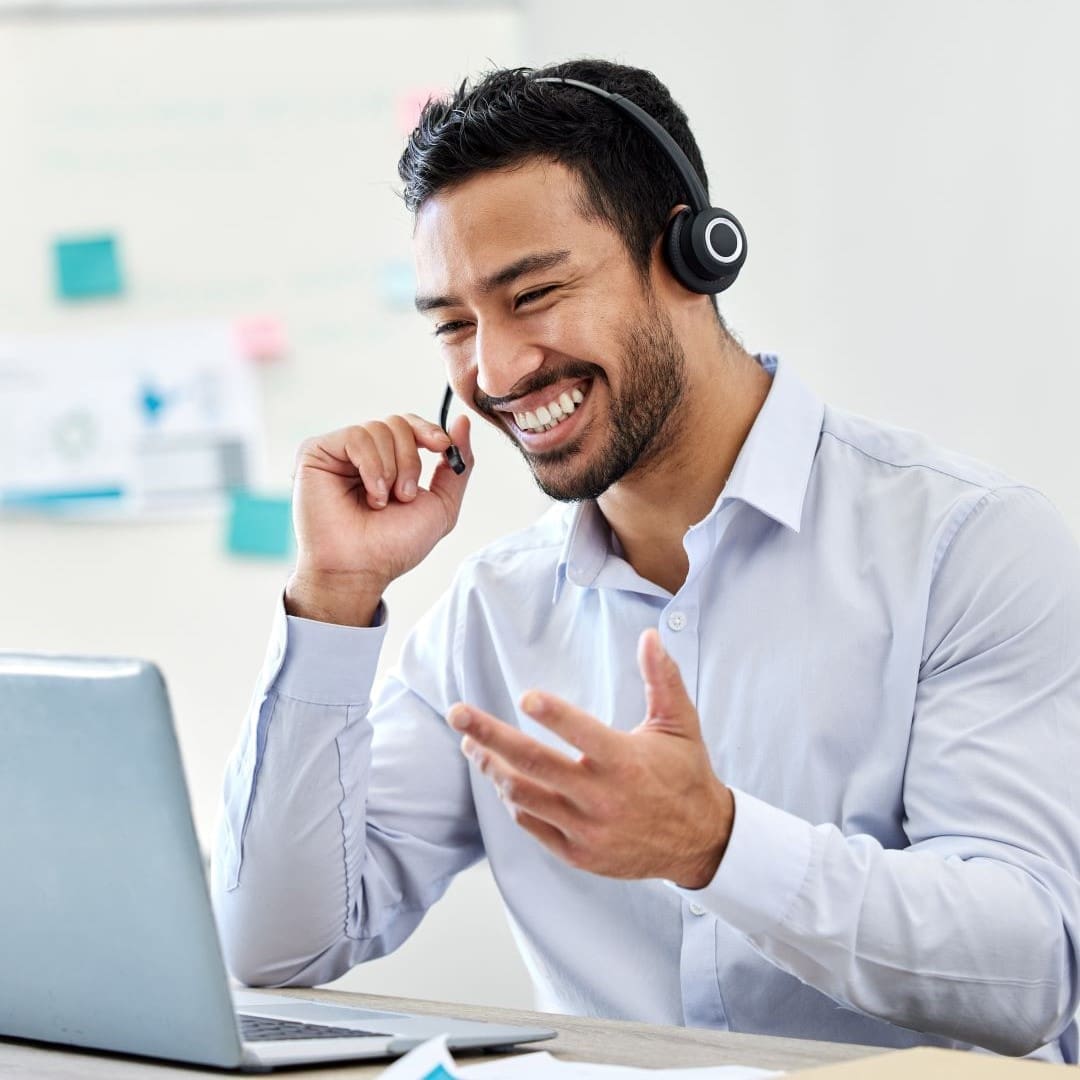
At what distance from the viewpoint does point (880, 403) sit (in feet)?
7.04

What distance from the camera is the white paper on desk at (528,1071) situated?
79 cm

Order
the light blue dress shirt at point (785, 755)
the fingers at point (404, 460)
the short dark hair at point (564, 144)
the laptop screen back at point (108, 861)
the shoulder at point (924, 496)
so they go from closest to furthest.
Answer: the laptop screen back at point (108, 861) → the light blue dress shirt at point (785, 755) → the shoulder at point (924, 496) → the short dark hair at point (564, 144) → the fingers at point (404, 460)

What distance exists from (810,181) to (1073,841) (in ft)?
4.46

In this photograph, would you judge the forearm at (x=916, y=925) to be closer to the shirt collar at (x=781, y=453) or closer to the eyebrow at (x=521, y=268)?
the shirt collar at (x=781, y=453)

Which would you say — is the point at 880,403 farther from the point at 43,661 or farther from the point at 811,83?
the point at 43,661

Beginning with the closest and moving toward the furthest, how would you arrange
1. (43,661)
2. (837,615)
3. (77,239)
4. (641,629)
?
(43,661) → (837,615) → (641,629) → (77,239)

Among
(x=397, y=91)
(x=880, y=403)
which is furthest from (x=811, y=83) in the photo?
(x=397, y=91)

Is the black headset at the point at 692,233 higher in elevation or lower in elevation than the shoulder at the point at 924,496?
higher

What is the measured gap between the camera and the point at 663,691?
873 millimetres

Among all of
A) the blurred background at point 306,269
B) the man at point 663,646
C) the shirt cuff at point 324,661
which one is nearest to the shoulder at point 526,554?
the man at point 663,646

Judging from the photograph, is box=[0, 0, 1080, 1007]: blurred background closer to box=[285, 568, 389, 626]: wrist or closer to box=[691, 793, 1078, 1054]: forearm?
box=[285, 568, 389, 626]: wrist

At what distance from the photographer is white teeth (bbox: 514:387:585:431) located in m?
Answer: 1.33

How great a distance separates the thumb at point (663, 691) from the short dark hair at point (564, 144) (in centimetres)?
57

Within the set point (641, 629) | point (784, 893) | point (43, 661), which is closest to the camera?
point (43, 661)
